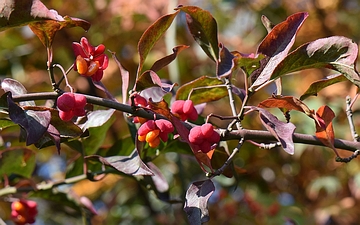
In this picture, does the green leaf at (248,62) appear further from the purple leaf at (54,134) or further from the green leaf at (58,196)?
the green leaf at (58,196)

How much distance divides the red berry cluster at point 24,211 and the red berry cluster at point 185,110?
48 centimetres

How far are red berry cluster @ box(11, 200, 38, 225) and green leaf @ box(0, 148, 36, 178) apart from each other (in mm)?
70

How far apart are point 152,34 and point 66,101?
0.68 feet

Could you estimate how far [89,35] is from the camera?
243cm

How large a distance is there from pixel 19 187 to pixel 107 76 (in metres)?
1.34

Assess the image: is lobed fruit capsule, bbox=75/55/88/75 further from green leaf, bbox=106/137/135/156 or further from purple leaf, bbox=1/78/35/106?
green leaf, bbox=106/137/135/156

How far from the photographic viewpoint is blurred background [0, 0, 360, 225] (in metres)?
2.06

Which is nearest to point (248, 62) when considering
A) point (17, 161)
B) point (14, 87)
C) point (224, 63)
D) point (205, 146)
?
point (224, 63)

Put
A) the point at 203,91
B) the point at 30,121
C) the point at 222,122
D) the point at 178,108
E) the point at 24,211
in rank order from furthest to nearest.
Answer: the point at 222,122
the point at 24,211
the point at 203,91
the point at 178,108
the point at 30,121

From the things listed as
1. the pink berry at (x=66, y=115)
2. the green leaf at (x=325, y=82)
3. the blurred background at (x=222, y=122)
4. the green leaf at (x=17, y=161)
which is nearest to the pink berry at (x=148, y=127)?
the pink berry at (x=66, y=115)

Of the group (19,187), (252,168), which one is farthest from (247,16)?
(19,187)

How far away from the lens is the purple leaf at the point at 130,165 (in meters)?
0.76

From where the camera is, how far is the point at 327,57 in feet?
2.47

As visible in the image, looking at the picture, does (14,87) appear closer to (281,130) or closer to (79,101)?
(79,101)
